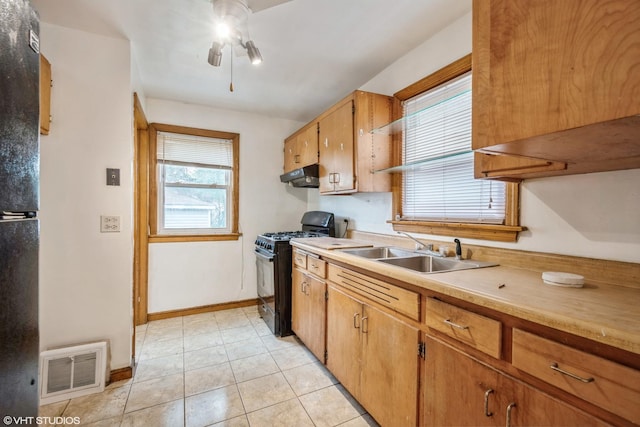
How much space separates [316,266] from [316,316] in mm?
393

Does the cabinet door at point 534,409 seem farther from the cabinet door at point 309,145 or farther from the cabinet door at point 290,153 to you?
the cabinet door at point 290,153

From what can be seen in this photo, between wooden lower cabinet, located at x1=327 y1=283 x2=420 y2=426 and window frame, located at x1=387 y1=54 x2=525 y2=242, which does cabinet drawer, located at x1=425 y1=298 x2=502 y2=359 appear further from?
window frame, located at x1=387 y1=54 x2=525 y2=242

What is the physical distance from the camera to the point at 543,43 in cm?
77

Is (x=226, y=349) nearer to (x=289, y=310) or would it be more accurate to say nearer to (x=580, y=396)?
(x=289, y=310)

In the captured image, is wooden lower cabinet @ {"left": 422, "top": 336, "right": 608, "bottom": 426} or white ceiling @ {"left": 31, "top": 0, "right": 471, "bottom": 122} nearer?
wooden lower cabinet @ {"left": 422, "top": 336, "right": 608, "bottom": 426}

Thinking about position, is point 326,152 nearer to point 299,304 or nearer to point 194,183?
point 299,304

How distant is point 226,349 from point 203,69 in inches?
99.2

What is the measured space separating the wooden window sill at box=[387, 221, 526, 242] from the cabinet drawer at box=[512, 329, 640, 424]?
2.55 ft

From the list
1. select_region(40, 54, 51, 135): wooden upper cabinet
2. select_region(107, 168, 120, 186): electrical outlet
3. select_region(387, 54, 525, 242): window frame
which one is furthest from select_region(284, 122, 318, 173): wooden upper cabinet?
select_region(40, 54, 51, 135): wooden upper cabinet

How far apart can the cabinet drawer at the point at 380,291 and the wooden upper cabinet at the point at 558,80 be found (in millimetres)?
732

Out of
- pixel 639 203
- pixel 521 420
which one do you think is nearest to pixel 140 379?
pixel 521 420

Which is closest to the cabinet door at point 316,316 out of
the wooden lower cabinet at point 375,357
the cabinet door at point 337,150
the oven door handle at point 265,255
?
the wooden lower cabinet at point 375,357

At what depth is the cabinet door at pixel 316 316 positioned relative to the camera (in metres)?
2.07

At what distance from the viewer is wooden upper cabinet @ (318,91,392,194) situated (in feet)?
7.27
